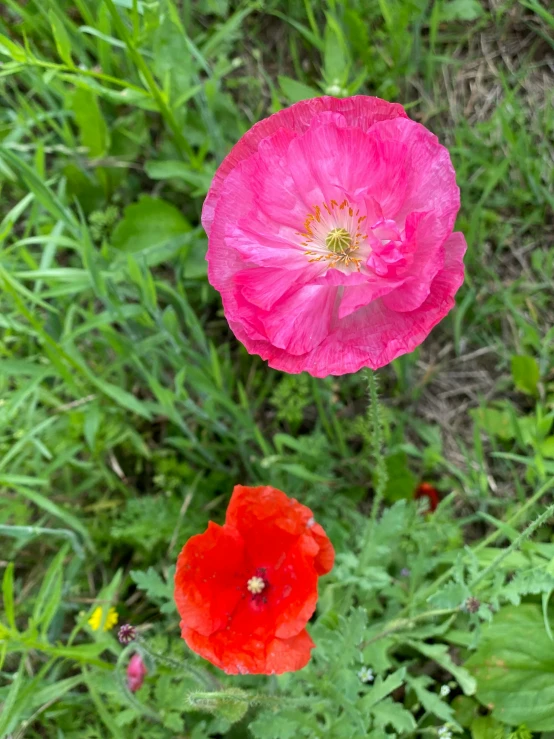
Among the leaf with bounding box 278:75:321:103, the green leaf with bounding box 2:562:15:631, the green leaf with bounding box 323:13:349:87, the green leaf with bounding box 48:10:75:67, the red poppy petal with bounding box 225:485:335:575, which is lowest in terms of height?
the red poppy petal with bounding box 225:485:335:575

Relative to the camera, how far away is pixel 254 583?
6.97ft

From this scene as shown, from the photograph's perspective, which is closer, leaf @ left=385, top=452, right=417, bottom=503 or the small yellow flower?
the small yellow flower

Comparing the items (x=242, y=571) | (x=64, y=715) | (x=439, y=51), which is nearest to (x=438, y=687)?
(x=242, y=571)

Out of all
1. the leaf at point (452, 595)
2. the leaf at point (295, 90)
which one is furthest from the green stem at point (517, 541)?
the leaf at point (295, 90)

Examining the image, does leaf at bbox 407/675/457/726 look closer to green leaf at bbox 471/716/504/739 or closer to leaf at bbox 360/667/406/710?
green leaf at bbox 471/716/504/739

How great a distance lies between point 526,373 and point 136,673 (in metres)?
1.96

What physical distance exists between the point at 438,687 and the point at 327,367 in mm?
1626

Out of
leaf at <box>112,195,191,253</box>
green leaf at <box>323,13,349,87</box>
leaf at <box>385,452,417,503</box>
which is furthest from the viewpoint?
leaf at <box>112,195,191,253</box>

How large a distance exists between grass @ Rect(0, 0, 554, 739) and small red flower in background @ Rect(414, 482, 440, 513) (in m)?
0.04

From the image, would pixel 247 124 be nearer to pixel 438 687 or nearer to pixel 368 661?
pixel 368 661

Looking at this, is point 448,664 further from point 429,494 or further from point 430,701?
point 429,494

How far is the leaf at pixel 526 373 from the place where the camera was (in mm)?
2748

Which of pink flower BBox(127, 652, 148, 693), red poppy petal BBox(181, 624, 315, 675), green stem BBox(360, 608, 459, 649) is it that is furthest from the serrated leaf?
green stem BBox(360, 608, 459, 649)

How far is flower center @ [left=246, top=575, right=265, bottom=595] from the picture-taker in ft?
6.97
